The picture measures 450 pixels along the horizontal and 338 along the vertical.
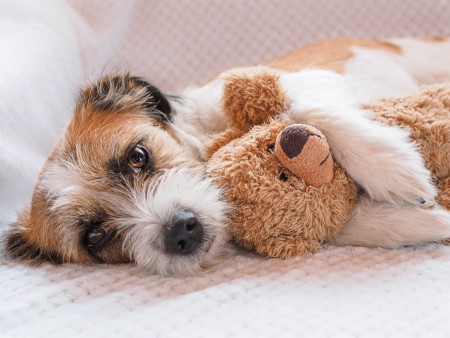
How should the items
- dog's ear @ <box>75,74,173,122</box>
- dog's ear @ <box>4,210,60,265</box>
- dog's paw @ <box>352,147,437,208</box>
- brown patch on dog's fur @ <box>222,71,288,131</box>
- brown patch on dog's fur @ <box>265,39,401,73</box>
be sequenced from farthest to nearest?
brown patch on dog's fur @ <box>265,39,401,73</box> < dog's ear @ <box>75,74,173,122</box> < dog's ear @ <box>4,210,60,265</box> < brown patch on dog's fur @ <box>222,71,288,131</box> < dog's paw @ <box>352,147,437,208</box>

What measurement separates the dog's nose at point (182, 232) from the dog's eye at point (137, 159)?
26cm

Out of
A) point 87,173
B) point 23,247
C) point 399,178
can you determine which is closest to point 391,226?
point 399,178

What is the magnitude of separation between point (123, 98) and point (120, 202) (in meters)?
0.48

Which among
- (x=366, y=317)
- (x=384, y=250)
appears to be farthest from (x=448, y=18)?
(x=366, y=317)

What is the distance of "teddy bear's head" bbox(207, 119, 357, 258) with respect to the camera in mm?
1498

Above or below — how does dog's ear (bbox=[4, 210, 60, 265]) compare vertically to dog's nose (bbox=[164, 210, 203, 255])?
below

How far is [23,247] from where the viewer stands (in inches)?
74.3

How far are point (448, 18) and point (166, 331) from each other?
2.43 meters

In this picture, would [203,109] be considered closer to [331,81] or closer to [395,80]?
[331,81]

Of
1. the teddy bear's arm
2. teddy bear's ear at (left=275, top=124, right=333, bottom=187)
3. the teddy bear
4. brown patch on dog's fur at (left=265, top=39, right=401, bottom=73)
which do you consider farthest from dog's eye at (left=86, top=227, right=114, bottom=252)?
brown patch on dog's fur at (left=265, top=39, right=401, bottom=73)

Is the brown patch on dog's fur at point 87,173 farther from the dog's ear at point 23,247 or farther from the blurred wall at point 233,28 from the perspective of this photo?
the blurred wall at point 233,28

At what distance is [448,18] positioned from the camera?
2945 millimetres

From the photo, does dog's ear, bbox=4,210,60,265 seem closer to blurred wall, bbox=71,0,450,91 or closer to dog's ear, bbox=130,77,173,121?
dog's ear, bbox=130,77,173,121

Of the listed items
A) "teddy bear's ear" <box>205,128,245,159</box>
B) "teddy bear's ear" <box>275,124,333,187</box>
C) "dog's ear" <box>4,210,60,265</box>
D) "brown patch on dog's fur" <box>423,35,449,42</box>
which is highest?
"brown patch on dog's fur" <box>423,35,449,42</box>
